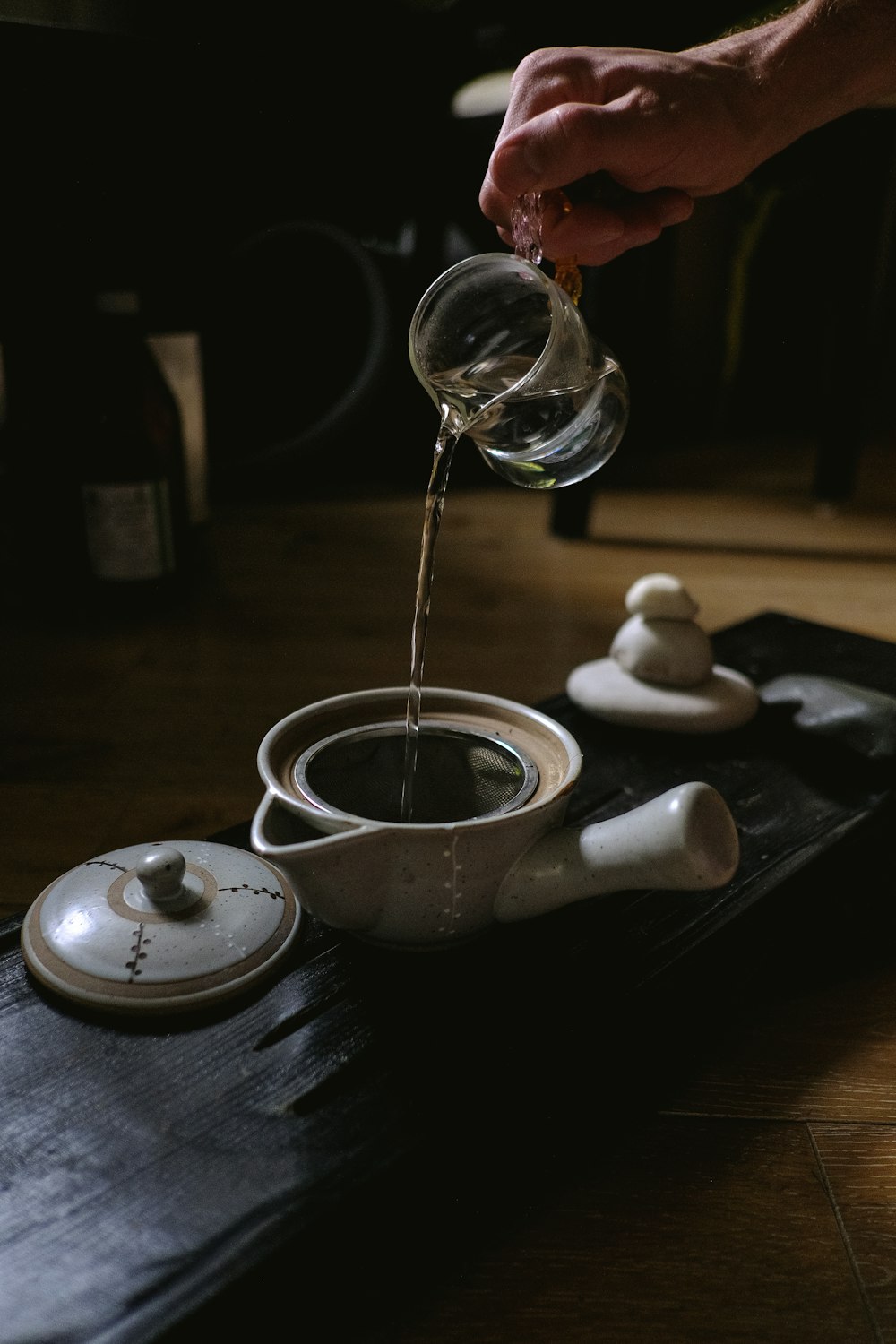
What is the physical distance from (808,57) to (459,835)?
1.72 feet

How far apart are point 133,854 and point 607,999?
22cm

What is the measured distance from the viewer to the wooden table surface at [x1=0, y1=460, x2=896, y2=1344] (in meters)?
0.38

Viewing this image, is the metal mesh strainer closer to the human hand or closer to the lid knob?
the lid knob

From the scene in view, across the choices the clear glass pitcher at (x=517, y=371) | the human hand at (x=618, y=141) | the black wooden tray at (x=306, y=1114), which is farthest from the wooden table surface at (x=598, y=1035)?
the human hand at (x=618, y=141)

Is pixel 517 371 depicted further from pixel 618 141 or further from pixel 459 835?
pixel 459 835

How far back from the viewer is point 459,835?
0.41m

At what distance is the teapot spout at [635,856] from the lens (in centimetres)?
40

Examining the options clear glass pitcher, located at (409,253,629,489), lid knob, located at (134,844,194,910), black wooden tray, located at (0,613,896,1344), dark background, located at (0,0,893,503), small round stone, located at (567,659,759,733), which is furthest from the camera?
dark background, located at (0,0,893,503)

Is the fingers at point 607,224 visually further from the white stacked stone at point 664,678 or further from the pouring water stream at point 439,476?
the white stacked stone at point 664,678

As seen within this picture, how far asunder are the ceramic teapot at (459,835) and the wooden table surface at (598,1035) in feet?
0.24

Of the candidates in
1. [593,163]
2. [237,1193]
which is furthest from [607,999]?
[593,163]

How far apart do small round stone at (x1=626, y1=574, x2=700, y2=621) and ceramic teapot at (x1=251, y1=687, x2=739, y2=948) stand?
230 mm

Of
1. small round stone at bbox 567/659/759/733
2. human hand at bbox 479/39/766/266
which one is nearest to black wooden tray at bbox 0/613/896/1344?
small round stone at bbox 567/659/759/733

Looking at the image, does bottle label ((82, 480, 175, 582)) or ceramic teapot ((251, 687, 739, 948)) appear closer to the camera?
ceramic teapot ((251, 687, 739, 948))
